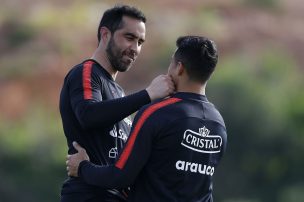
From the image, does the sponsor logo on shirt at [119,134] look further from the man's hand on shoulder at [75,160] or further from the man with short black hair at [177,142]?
the man with short black hair at [177,142]

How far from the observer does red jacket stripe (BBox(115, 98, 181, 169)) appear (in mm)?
5840

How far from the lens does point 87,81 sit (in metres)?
6.42

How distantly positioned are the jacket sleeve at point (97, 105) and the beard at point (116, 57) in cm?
31

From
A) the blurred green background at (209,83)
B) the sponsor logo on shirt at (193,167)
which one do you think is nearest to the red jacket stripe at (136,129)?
the sponsor logo on shirt at (193,167)

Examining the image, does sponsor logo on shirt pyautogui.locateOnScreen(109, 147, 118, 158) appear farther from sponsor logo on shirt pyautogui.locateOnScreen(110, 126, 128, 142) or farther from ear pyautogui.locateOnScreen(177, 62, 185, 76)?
ear pyautogui.locateOnScreen(177, 62, 185, 76)

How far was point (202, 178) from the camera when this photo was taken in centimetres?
603

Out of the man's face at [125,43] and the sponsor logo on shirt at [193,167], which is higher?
the man's face at [125,43]

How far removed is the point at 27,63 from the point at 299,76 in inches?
351

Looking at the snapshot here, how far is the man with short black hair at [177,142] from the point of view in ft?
19.2

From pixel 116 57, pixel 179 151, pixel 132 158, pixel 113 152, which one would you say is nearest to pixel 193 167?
pixel 179 151

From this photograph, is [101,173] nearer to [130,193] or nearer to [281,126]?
[130,193]

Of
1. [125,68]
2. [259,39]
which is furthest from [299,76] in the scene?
[125,68]

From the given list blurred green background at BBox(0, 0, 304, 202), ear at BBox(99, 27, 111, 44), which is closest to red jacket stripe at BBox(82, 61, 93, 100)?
ear at BBox(99, 27, 111, 44)

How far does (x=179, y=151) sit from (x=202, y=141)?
0.50 feet
